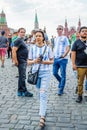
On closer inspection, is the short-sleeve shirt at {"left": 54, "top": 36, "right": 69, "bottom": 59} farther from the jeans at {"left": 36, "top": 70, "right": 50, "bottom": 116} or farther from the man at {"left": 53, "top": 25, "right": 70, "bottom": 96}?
the jeans at {"left": 36, "top": 70, "right": 50, "bottom": 116}

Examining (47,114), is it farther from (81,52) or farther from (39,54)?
(81,52)

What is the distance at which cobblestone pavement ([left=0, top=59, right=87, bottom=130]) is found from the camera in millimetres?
6004

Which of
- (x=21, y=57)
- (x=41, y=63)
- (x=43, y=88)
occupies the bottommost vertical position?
(x=43, y=88)

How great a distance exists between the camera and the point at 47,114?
680cm

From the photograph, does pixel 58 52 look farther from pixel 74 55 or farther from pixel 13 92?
pixel 13 92

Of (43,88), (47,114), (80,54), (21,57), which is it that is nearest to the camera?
(43,88)

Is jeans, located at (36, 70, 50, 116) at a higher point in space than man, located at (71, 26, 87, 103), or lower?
lower

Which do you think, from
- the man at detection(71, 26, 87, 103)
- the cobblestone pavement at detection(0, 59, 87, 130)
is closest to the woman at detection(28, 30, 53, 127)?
the cobblestone pavement at detection(0, 59, 87, 130)

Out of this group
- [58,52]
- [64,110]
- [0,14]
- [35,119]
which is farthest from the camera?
[0,14]

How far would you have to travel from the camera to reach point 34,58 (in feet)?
20.6

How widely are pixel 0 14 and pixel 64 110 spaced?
86707mm

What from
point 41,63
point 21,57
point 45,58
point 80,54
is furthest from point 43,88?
point 21,57

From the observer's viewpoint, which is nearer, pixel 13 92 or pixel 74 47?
pixel 74 47

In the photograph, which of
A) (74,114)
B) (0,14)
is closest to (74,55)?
(74,114)
